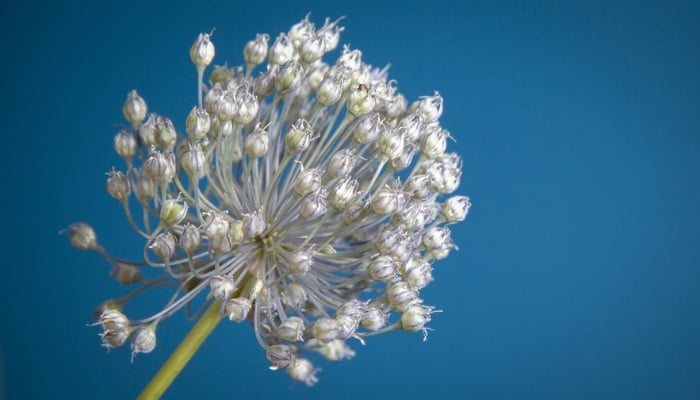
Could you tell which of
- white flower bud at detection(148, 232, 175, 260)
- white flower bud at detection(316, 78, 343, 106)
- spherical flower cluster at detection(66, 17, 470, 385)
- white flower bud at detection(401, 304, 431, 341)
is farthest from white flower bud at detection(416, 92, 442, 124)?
white flower bud at detection(148, 232, 175, 260)

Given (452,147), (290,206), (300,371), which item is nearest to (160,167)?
(290,206)

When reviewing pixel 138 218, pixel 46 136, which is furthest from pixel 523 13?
pixel 46 136

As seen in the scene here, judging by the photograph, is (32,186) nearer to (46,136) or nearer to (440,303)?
(46,136)

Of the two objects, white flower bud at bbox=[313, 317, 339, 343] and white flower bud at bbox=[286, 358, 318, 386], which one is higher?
white flower bud at bbox=[313, 317, 339, 343]

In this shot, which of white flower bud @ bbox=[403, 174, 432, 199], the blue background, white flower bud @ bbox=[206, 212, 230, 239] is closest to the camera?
white flower bud @ bbox=[206, 212, 230, 239]

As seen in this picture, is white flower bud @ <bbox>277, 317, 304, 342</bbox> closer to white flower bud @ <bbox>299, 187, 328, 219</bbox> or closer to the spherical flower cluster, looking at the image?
the spherical flower cluster

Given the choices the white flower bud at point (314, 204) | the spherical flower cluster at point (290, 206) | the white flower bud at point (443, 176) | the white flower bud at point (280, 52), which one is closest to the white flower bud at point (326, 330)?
the spherical flower cluster at point (290, 206)
